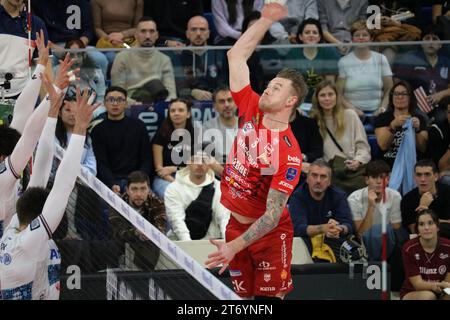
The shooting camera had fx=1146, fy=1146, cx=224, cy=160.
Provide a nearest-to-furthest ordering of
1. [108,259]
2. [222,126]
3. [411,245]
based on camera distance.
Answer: [108,259]
[411,245]
[222,126]

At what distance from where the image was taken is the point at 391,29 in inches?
580

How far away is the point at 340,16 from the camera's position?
49.8ft

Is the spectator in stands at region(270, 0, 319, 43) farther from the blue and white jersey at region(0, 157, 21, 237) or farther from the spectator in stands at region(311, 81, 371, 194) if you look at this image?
the blue and white jersey at region(0, 157, 21, 237)

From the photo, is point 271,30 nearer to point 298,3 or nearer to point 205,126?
point 298,3

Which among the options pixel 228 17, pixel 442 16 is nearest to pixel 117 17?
pixel 228 17

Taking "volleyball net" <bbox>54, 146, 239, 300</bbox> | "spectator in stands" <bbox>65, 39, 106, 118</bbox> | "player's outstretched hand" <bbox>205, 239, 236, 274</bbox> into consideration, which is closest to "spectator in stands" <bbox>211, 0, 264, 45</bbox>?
"spectator in stands" <bbox>65, 39, 106, 118</bbox>

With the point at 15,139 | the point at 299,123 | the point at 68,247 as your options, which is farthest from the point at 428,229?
the point at 15,139

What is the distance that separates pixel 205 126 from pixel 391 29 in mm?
3004

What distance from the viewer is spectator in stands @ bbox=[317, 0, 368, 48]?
1512 centimetres

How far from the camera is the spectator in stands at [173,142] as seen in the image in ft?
43.6

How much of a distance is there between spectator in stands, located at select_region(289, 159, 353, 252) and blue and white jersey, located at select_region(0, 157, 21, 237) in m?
3.61

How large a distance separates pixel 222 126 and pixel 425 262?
9.33 ft

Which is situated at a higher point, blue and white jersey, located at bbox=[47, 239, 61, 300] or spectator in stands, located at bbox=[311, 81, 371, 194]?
spectator in stands, located at bbox=[311, 81, 371, 194]

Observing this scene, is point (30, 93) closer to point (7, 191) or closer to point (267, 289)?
point (7, 191)
